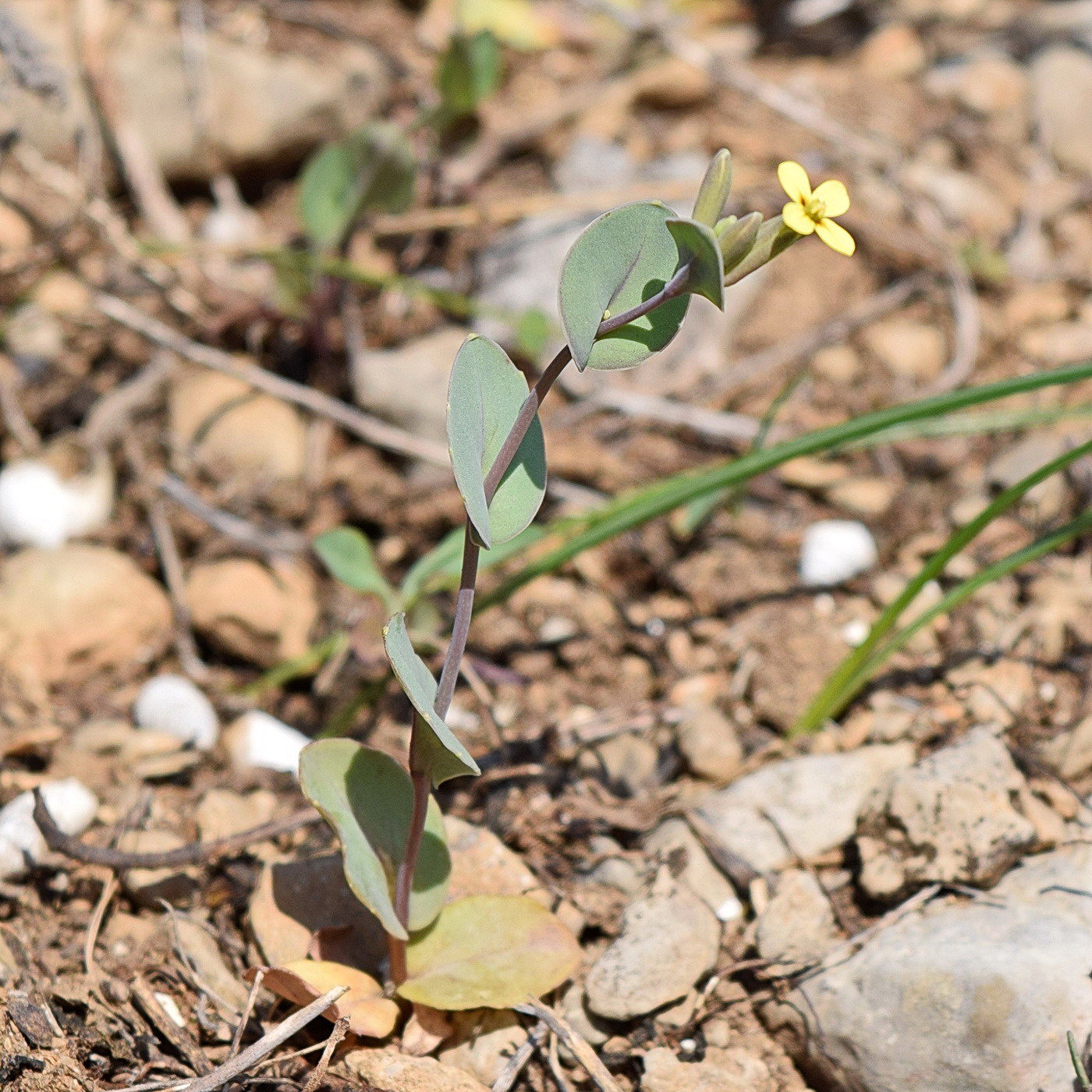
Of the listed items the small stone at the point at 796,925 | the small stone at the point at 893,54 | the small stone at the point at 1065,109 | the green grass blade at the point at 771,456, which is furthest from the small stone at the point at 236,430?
the small stone at the point at 1065,109

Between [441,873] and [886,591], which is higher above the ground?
[441,873]

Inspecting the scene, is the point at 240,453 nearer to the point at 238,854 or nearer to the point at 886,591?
the point at 238,854

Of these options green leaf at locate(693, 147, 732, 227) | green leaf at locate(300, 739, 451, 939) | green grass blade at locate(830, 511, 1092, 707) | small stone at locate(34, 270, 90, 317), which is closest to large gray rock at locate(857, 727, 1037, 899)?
green grass blade at locate(830, 511, 1092, 707)

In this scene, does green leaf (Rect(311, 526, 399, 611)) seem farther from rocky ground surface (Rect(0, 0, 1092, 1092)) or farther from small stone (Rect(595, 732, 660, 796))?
small stone (Rect(595, 732, 660, 796))

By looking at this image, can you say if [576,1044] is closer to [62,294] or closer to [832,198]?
[832,198]

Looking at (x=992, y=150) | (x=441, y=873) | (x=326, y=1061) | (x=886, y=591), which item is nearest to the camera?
(x=326, y=1061)

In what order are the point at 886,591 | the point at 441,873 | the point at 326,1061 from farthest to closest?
the point at 886,591
the point at 441,873
the point at 326,1061

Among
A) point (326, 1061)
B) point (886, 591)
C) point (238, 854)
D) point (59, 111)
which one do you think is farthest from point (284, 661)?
point (59, 111)
